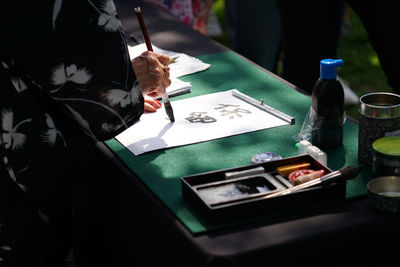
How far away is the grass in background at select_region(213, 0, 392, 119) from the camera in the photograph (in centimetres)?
389

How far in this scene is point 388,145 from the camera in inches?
47.3

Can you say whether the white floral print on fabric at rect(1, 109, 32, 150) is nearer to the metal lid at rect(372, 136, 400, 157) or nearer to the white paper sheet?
the white paper sheet

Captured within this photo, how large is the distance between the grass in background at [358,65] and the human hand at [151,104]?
1962 mm

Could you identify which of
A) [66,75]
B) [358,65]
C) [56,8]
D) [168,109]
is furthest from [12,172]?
[358,65]

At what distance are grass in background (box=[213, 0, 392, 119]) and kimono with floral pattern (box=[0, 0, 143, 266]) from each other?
2.33 metres

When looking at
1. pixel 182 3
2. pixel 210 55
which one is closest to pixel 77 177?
pixel 210 55

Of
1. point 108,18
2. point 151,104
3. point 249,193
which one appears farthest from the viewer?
point 151,104

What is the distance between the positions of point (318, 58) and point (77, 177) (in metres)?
1.46

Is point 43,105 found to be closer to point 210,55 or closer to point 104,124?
point 104,124

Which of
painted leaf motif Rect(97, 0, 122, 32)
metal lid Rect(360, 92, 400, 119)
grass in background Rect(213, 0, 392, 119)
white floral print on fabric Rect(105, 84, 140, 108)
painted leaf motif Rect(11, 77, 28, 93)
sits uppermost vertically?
Result: painted leaf motif Rect(97, 0, 122, 32)

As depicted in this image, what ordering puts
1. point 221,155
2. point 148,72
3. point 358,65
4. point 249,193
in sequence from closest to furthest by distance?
point 249,193
point 221,155
point 148,72
point 358,65

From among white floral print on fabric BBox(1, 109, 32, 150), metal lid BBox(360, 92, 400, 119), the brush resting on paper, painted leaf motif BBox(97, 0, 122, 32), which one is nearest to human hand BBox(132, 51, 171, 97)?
the brush resting on paper

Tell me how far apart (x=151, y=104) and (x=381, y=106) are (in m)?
Result: 0.64

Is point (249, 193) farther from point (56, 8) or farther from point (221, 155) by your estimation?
point (56, 8)
